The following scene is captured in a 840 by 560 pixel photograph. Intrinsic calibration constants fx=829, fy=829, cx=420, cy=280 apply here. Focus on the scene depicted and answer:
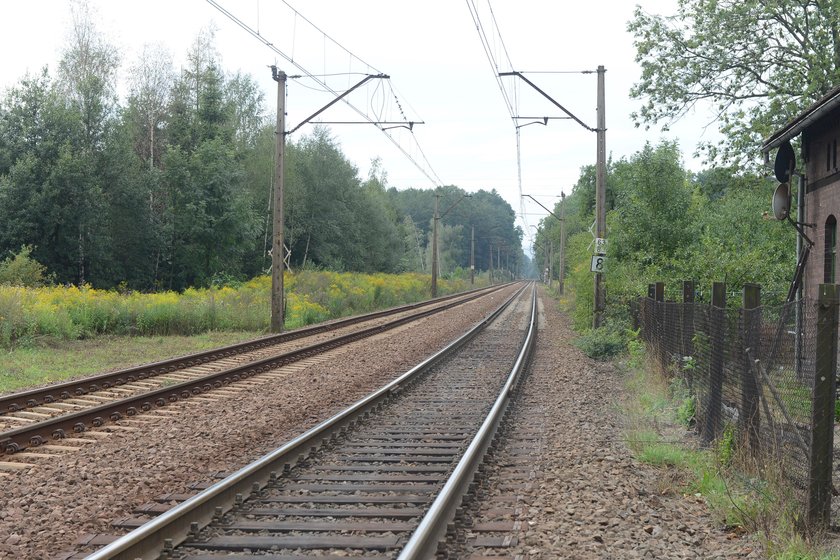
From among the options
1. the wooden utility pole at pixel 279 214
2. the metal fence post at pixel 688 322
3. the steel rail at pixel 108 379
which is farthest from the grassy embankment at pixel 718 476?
the wooden utility pole at pixel 279 214

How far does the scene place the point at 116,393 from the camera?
1261 cm

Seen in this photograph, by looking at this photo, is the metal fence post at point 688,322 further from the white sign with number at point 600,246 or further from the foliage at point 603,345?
the white sign with number at point 600,246

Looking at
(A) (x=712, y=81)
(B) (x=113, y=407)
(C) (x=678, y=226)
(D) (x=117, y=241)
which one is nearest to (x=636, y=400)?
(B) (x=113, y=407)

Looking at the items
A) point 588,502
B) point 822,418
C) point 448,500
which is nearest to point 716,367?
point 588,502

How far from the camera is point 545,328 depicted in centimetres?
3161

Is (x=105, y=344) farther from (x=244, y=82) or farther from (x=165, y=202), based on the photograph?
(x=244, y=82)

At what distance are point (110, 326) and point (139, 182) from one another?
23.4 meters

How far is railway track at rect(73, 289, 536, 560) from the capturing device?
5.62m

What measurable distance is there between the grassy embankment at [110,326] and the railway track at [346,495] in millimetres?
6925

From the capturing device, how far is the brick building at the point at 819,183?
47.3ft

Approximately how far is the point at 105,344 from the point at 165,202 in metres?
30.0

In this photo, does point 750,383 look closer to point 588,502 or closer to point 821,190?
point 588,502

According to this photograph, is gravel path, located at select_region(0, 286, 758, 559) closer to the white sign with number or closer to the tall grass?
the tall grass

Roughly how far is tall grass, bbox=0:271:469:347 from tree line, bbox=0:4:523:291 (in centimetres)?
907
